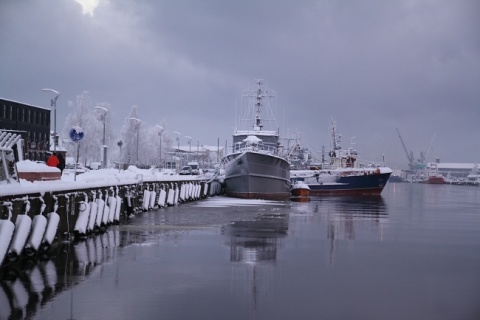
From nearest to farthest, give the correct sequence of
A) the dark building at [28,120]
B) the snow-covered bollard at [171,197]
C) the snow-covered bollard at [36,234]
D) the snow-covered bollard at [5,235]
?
the snow-covered bollard at [5,235] → the snow-covered bollard at [36,234] → the snow-covered bollard at [171,197] → the dark building at [28,120]

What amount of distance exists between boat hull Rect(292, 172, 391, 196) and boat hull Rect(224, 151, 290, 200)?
3048cm

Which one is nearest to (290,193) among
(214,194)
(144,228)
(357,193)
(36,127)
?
(214,194)

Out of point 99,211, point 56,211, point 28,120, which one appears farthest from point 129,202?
point 28,120

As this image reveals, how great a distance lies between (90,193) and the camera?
→ 19266 millimetres

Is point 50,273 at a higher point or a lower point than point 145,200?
lower

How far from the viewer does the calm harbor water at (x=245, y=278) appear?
943 centimetres

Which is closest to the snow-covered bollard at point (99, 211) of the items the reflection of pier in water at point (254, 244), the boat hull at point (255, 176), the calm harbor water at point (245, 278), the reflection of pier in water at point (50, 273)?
the calm harbor water at point (245, 278)

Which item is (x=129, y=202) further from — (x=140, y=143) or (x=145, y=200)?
(x=140, y=143)

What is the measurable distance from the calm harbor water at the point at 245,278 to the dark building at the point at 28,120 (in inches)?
2769

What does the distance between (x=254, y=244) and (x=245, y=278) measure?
5.59 meters

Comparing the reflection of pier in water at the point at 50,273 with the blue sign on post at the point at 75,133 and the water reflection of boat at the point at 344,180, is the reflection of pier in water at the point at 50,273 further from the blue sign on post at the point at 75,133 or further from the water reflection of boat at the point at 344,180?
the water reflection of boat at the point at 344,180

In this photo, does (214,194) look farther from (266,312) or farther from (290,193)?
(266,312)

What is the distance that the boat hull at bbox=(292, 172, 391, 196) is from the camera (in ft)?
283

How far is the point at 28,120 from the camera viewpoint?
3819 inches
